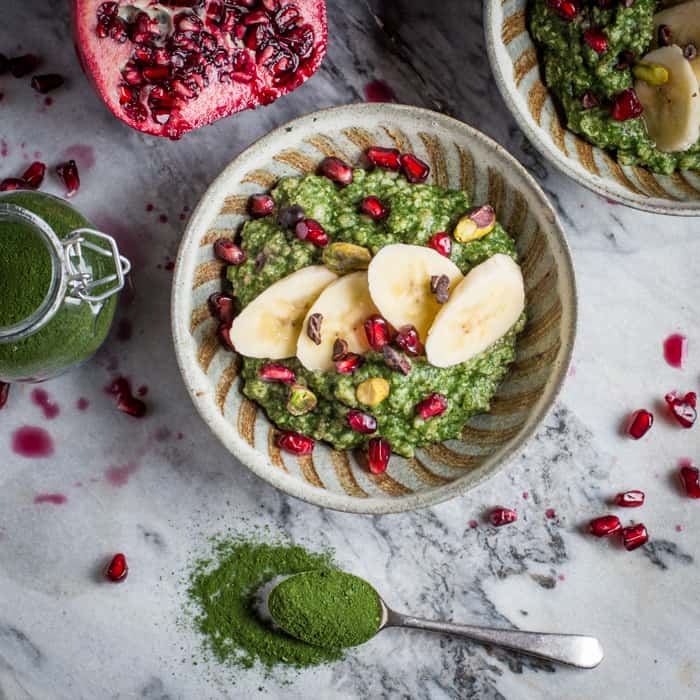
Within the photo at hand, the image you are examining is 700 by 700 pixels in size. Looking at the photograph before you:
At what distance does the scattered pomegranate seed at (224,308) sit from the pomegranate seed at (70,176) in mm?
648

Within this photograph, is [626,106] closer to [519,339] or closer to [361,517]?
[519,339]

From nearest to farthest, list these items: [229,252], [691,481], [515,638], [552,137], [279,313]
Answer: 1. [279,313]
2. [229,252]
3. [552,137]
4. [515,638]
5. [691,481]

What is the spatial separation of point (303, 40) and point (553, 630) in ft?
6.31

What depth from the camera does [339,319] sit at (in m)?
2.32

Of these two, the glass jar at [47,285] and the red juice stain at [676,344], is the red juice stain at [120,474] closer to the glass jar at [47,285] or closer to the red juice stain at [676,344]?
the glass jar at [47,285]

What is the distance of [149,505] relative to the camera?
2781mm

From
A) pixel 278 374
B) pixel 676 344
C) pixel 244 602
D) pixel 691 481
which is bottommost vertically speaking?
pixel 244 602

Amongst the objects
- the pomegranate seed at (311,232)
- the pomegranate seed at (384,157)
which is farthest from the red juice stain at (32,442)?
the pomegranate seed at (384,157)

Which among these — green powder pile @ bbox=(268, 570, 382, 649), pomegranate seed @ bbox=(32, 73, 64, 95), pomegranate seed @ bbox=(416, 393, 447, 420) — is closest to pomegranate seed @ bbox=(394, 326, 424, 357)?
pomegranate seed @ bbox=(416, 393, 447, 420)

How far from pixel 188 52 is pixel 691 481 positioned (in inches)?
77.7

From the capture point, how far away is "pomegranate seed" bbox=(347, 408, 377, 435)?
234 cm

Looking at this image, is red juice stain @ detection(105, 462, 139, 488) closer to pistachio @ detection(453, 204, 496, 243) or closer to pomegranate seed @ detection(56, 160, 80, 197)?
pomegranate seed @ detection(56, 160, 80, 197)

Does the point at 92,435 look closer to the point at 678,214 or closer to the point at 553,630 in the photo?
the point at 553,630

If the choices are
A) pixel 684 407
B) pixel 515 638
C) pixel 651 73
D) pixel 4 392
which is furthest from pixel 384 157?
pixel 515 638
